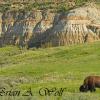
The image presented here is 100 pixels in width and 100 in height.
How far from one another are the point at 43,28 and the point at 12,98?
357 feet

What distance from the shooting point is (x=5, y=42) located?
14288 centimetres

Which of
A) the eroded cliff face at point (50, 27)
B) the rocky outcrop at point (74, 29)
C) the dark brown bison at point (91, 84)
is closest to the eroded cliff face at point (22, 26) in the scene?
the eroded cliff face at point (50, 27)

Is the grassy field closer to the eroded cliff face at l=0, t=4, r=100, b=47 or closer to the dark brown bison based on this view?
the dark brown bison

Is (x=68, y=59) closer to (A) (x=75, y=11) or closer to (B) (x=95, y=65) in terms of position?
(B) (x=95, y=65)

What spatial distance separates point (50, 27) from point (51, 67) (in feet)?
192

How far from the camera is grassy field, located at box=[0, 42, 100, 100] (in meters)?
52.0

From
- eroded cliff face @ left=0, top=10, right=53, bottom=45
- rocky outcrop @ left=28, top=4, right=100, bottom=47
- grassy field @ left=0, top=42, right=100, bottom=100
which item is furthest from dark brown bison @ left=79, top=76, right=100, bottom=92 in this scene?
eroded cliff face @ left=0, top=10, right=53, bottom=45

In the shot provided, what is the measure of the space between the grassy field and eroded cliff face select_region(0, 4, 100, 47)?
329 inches

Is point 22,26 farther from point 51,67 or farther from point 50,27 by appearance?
point 51,67

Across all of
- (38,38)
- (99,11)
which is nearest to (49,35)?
(38,38)

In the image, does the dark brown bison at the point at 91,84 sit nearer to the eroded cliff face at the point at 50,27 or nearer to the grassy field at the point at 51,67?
the grassy field at the point at 51,67

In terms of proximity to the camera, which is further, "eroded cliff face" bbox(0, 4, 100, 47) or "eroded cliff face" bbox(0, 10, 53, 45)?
"eroded cliff face" bbox(0, 10, 53, 45)

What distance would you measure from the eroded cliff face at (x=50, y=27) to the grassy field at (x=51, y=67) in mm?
8369

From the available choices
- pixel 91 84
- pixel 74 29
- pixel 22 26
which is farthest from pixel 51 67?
pixel 22 26
